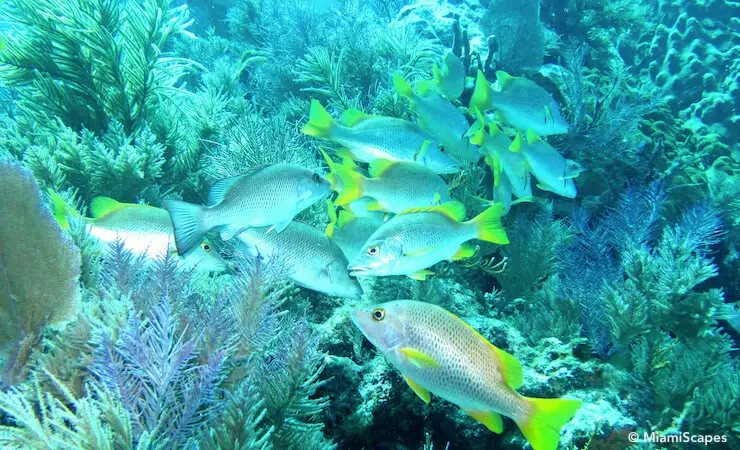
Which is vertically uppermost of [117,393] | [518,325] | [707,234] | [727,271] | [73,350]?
[117,393]

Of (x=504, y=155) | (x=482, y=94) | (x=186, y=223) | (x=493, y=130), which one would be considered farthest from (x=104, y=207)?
(x=482, y=94)

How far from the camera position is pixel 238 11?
11.8m

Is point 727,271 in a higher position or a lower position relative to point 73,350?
lower

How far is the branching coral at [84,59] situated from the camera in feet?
13.5

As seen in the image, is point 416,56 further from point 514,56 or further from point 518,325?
point 518,325

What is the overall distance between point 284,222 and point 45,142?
11.0 feet

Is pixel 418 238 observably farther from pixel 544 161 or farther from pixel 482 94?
pixel 482 94

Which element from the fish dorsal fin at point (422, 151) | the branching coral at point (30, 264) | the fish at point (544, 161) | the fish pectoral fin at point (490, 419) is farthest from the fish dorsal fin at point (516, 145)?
the branching coral at point (30, 264)

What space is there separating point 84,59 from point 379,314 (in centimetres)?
460

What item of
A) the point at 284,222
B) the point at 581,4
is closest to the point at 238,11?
the point at 581,4

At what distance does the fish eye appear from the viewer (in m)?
1.91

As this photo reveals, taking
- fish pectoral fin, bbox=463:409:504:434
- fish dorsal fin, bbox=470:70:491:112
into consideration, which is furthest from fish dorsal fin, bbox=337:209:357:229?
fish dorsal fin, bbox=470:70:491:112

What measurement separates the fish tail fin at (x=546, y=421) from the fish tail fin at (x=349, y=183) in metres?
1.80

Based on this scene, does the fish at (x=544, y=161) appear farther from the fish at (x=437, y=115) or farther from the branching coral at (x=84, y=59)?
the branching coral at (x=84, y=59)
